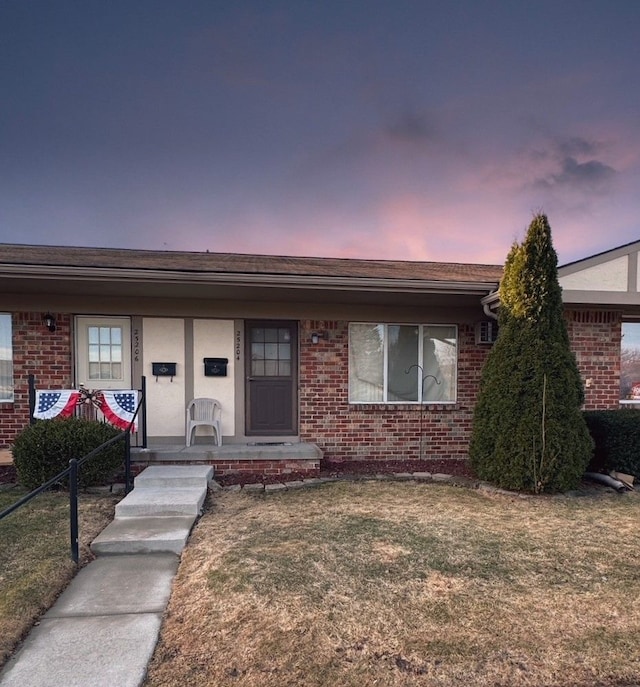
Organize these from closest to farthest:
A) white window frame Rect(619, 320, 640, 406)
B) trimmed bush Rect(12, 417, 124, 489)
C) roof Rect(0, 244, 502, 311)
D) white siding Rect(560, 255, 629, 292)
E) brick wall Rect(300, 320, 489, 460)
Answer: trimmed bush Rect(12, 417, 124, 489) < roof Rect(0, 244, 502, 311) < white siding Rect(560, 255, 629, 292) < brick wall Rect(300, 320, 489, 460) < white window frame Rect(619, 320, 640, 406)

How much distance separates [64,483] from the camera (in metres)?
4.88

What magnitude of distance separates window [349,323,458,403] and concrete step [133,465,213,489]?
8.50 feet

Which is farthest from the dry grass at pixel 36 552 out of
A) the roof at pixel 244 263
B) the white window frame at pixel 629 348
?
the white window frame at pixel 629 348

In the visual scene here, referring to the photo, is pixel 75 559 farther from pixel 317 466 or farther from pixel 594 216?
pixel 594 216

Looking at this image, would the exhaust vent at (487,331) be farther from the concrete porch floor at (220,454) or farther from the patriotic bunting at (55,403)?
the patriotic bunting at (55,403)

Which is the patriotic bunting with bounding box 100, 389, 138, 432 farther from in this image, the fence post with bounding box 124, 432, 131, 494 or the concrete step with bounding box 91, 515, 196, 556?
the concrete step with bounding box 91, 515, 196, 556

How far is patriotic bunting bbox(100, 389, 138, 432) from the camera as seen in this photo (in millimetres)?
5492

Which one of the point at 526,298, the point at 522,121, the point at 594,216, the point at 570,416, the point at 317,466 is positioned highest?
the point at 522,121

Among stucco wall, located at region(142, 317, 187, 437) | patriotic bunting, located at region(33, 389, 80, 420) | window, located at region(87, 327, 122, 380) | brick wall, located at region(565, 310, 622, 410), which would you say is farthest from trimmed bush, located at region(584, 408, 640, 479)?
patriotic bunting, located at region(33, 389, 80, 420)

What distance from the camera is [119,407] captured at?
5.53 metres

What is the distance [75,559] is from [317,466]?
323 cm

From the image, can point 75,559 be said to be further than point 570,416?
No

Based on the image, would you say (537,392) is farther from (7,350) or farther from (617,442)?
(7,350)

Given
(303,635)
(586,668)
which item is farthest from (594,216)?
(303,635)
